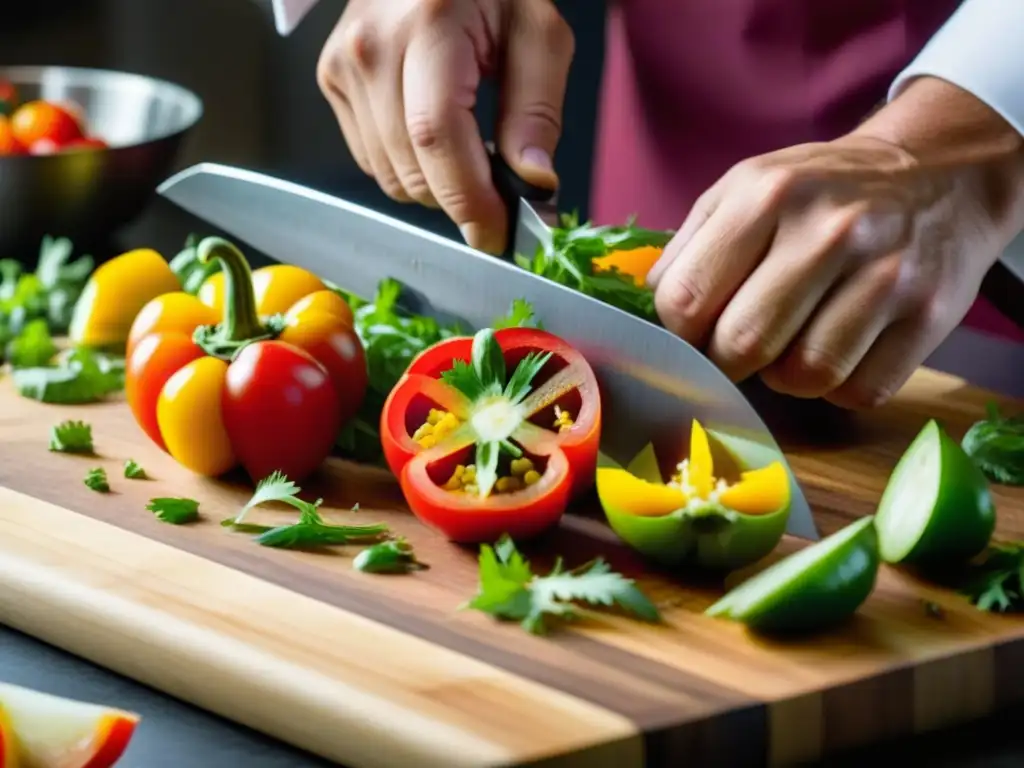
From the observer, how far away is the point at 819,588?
48.4 inches

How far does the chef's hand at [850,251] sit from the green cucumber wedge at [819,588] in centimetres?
28

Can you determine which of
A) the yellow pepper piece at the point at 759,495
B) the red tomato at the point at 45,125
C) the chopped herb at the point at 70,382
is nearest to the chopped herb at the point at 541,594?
the yellow pepper piece at the point at 759,495

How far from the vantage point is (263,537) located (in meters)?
1.43

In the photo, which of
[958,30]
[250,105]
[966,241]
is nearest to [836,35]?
[958,30]

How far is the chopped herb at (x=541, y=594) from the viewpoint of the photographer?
128 cm

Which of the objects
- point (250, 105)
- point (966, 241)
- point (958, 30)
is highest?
point (958, 30)

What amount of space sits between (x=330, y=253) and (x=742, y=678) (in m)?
0.86

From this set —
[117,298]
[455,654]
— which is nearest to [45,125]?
[117,298]

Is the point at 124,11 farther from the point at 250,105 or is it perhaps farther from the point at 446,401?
the point at 446,401

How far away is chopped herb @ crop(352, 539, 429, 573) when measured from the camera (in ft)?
4.53

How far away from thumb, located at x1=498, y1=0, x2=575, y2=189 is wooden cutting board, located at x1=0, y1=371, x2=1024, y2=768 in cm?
47

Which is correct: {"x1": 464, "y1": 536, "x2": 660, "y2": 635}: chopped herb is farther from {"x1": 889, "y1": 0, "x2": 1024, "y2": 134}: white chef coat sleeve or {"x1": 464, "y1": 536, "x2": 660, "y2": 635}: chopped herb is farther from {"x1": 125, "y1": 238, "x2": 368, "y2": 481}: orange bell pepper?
{"x1": 889, "y1": 0, "x2": 1024, "y2": 134}: white chef coat sleeve

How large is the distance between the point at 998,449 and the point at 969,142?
0.33 metres

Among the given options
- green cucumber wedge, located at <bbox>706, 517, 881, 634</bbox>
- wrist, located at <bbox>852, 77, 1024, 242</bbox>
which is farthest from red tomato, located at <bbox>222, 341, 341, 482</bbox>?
wrist, located at <bbox>852, 77, 1024, 242</bbox>
